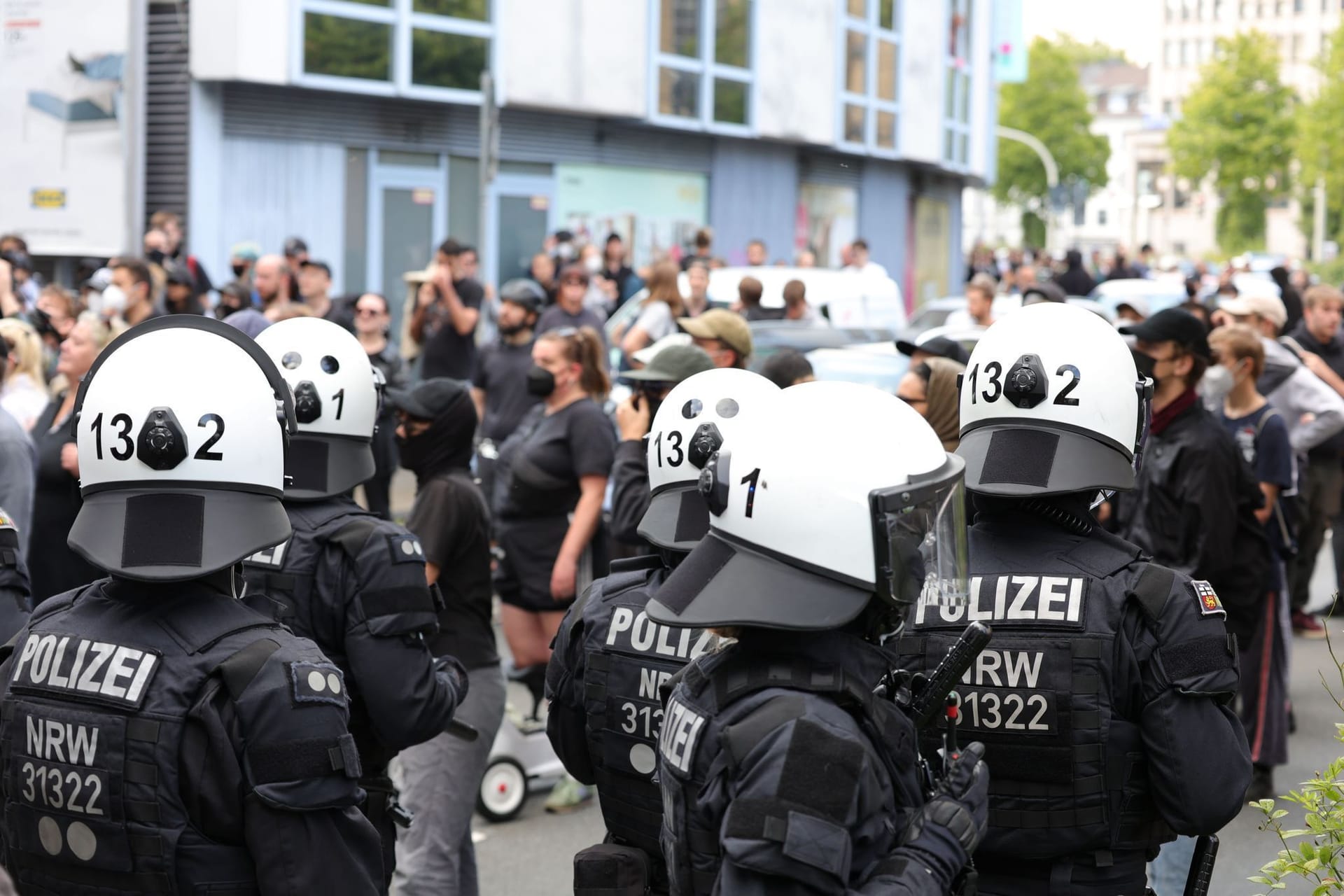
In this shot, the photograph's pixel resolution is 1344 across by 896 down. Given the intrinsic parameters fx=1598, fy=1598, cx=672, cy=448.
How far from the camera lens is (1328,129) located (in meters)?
43.3

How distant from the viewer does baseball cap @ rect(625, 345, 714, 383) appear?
567cm

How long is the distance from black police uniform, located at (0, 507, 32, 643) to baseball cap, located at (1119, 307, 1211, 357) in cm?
389

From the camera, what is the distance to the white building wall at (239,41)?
1644 cm

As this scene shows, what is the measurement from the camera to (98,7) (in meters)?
16.5

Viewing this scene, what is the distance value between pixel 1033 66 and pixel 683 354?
7168 centimetres

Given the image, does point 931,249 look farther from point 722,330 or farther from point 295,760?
point 295,760

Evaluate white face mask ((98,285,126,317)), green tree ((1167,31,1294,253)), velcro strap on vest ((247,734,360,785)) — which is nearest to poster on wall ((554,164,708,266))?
white face mask ((98,285,126,317))

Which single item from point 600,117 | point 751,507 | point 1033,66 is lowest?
point 751,507

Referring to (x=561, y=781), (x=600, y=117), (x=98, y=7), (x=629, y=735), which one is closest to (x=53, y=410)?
(x=561, y=781)

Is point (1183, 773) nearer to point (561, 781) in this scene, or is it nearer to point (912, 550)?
point (912, 550)

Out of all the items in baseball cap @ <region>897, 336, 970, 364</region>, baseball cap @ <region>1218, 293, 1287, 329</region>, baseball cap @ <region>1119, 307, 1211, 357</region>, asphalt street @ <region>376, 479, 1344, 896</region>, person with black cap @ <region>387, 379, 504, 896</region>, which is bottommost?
asphalt street @ <region>376, 479, 1344, 896</region>

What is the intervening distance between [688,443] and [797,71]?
2344cm

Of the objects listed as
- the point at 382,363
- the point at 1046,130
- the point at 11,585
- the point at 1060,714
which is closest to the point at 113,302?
the point at 382,363

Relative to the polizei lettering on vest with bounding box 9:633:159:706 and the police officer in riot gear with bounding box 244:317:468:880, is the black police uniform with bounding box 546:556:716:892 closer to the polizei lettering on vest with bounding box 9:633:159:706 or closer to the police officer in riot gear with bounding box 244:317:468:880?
the police officer in riot gear with bounding box 244:317:468:880
